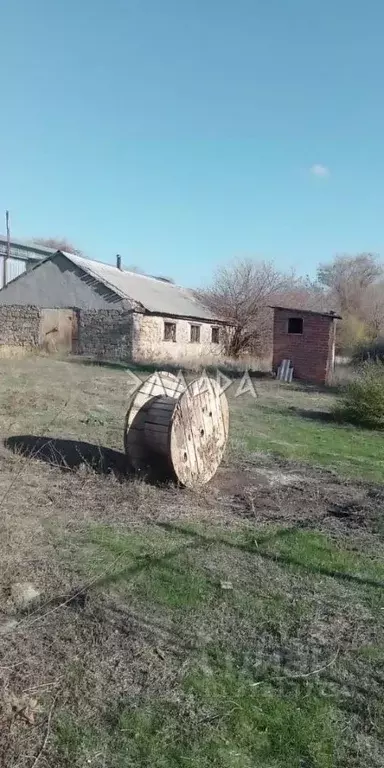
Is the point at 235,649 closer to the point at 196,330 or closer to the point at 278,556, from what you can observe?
the point at 278,556

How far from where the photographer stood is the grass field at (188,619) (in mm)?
2404

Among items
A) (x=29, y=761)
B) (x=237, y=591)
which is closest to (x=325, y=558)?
(x=237, y=591)

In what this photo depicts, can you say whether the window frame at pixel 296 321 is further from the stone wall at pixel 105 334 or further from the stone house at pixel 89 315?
the stone wall at pixel 105 334

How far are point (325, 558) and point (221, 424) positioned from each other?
266 cm

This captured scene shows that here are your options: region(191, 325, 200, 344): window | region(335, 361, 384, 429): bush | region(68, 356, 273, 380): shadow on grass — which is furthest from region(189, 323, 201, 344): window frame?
region(335, 361, 384, 429): bush

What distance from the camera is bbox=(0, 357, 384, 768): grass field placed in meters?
2.40

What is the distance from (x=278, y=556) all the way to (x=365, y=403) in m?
7.92

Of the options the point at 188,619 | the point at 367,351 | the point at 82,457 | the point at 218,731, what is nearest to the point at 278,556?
the point at 188,619

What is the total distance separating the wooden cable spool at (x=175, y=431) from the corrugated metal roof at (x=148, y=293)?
19121 mm

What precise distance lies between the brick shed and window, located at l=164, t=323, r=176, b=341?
8.39 meters

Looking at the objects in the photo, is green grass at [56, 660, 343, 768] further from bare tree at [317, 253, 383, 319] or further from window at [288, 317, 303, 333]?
bare tree at [317, 253, 383, 319]

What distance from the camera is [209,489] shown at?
6.16 meters

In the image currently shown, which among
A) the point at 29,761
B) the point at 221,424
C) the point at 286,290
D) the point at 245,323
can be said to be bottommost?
the point at 29,761

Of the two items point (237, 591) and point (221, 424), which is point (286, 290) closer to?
point (221, 424)
